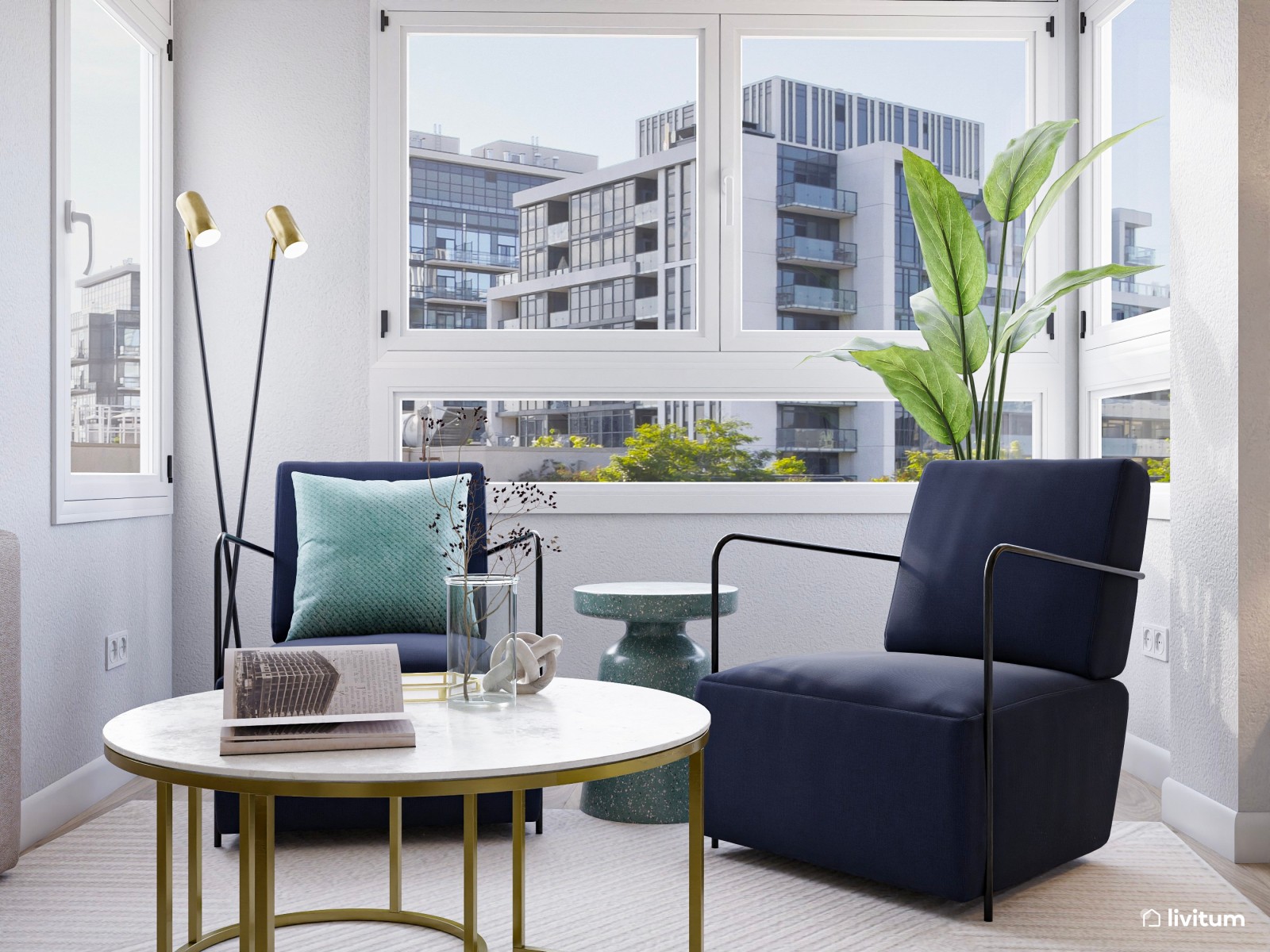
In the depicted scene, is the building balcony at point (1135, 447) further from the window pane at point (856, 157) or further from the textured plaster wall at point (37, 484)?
the textured plaster wall at point (37, 484)

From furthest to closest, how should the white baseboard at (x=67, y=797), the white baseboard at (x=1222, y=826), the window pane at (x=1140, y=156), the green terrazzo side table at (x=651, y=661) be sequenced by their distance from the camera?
the window pane at (x=1140, y=156) < the green terrazzo side table at (x=651, y=661) < the white baseboard at (x=67, y=797) < the white baseboard at (x=1222, y=826)

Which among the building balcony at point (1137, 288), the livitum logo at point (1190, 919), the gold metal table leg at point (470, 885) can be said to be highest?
the building balcony at point (1137, 288)

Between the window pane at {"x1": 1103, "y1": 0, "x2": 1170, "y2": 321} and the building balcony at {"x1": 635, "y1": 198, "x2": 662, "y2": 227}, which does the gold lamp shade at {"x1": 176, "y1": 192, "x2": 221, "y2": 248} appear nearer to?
the building balcony at {"x1": 635, "y1": 198, "x2": 662, "y2": 227}

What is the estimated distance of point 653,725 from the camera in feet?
4.86

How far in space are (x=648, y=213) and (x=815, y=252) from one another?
57 centimetres

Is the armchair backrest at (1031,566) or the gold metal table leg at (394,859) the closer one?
the gold metal table leg at (394,859)

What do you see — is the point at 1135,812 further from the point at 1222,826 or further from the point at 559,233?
the point at 559,233

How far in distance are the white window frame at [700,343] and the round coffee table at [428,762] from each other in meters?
1.90

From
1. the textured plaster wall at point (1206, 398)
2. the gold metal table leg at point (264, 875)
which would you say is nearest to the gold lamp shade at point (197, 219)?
the gold metal table leg at point (264, 875)

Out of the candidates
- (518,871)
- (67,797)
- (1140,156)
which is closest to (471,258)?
(67,797)

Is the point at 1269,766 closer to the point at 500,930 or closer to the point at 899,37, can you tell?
the point at 500,930

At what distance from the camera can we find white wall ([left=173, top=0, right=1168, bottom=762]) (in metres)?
3.53

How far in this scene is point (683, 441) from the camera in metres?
3.65

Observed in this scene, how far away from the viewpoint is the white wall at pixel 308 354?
11.6 ft
